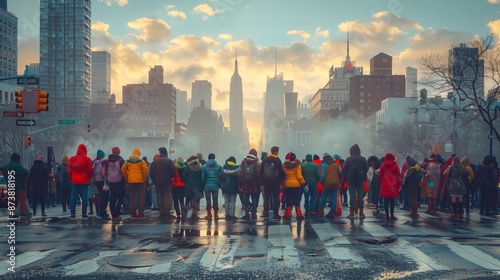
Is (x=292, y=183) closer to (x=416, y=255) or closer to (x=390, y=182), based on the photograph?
(x=390, y=182)

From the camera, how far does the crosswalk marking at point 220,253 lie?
800 cm

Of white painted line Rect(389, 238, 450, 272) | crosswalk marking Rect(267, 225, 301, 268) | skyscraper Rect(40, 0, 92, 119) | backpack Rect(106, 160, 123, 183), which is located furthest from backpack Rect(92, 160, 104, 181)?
skyscraper Rect(40, 0, 92, 119)

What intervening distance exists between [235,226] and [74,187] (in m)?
5.20

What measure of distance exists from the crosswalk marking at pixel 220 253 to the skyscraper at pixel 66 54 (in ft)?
479

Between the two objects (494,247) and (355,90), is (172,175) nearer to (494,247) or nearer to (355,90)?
(494,247)

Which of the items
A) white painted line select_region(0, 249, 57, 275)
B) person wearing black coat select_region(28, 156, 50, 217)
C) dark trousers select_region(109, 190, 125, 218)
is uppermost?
person wearing black coat select_region(28, 156, 50, 217)

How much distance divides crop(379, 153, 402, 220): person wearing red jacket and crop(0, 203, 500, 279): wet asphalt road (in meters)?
1.00

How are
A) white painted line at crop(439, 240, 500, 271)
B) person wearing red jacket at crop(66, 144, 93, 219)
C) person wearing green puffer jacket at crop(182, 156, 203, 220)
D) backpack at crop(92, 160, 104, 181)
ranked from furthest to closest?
person wearing green puffer jacket at crop(182, 156, 203, 220) < backpack at crop(92, 160, 104, 181) < person wearing red jacket at crop(66, 144, 93, 219) < white painted line at crop(439, 240, 500, 271)

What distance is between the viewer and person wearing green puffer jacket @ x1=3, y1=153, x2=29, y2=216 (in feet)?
51.2

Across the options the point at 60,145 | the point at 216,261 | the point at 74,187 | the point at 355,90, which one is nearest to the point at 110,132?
the point at 60,145

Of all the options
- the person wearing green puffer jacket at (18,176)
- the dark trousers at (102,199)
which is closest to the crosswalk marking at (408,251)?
the dark trousers at (102,199)

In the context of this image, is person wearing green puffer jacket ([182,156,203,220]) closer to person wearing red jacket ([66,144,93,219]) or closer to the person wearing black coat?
person wearing red jacket ([66,144,93,219])

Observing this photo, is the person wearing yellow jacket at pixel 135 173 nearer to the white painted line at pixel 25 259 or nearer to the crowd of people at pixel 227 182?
the crowd of people at pixel 227 182

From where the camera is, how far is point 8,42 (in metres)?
130
